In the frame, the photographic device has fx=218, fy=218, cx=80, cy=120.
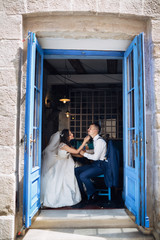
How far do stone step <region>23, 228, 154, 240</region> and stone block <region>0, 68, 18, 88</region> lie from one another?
1990 millimetres

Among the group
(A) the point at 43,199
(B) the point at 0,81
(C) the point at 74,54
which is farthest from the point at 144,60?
(A) the point at 43,199

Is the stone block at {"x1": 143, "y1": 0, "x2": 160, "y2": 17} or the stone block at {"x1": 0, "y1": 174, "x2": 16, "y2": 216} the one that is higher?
the stone block at {"x1": 143, "y1": 0, "x2": 160, "y2": 17}

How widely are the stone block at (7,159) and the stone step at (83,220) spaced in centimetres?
87

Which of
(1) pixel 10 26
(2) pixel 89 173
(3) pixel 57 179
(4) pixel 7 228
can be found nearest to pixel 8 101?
(1) pixel 10 26

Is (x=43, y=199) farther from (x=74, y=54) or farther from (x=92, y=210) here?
(x=74, y=54)

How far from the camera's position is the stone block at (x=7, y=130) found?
2906 mm

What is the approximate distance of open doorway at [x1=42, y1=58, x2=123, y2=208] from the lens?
25.3ft

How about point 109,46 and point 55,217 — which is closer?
point 55,217

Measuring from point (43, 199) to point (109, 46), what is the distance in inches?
111

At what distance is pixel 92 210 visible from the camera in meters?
3.52

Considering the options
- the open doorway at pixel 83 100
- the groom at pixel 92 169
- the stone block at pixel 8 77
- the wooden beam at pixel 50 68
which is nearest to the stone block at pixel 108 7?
the stone block at pixel 8 77

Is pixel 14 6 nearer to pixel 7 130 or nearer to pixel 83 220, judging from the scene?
pixel 7 130

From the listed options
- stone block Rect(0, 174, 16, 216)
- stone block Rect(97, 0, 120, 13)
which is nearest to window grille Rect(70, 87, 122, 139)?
stone block Rect(97, 0, 120, 13)

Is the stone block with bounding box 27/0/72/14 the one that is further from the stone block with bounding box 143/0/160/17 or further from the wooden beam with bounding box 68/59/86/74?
the wooden beam with bounding box 68/59/86/74
